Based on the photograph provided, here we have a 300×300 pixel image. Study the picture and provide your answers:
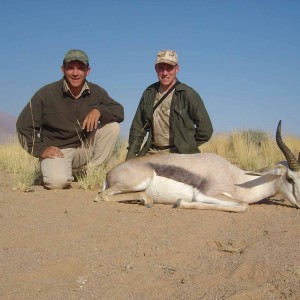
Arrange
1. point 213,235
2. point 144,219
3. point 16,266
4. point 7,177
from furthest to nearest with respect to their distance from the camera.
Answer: point 7,177 → point 144,219 → point 213,235 → point 16,266

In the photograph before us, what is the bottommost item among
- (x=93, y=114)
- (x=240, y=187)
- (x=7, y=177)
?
(x=7, y=177)

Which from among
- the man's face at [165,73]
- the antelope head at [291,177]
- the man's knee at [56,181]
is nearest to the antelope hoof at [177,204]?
the antelope head at [291,177]

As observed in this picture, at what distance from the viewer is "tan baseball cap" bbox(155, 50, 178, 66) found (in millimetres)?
6680

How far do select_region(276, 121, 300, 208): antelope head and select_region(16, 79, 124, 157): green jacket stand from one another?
3141mm

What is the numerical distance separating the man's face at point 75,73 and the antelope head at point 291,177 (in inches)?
134

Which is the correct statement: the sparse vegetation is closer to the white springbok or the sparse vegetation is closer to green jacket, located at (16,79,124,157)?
green jacket, located at (16,79,124,157)

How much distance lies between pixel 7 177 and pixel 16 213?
4.13m

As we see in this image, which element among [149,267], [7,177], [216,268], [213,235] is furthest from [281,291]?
[7,177]

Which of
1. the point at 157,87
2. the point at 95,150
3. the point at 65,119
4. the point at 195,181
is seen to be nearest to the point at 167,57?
the point at 157,87

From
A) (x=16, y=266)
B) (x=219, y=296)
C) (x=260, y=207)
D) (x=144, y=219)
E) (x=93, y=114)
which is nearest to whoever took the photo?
(x=219, y=296)

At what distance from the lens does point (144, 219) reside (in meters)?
4.46

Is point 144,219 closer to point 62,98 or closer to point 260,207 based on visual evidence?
point 260,207

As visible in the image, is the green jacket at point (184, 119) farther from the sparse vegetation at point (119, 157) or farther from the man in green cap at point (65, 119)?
the sparse vegetation at point (119, 157)

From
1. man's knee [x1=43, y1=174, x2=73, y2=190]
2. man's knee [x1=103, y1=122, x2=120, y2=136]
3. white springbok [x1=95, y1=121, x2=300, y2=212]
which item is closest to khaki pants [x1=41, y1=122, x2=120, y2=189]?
man's knee [x1=103, y1=122, x2=120, y2=136]
